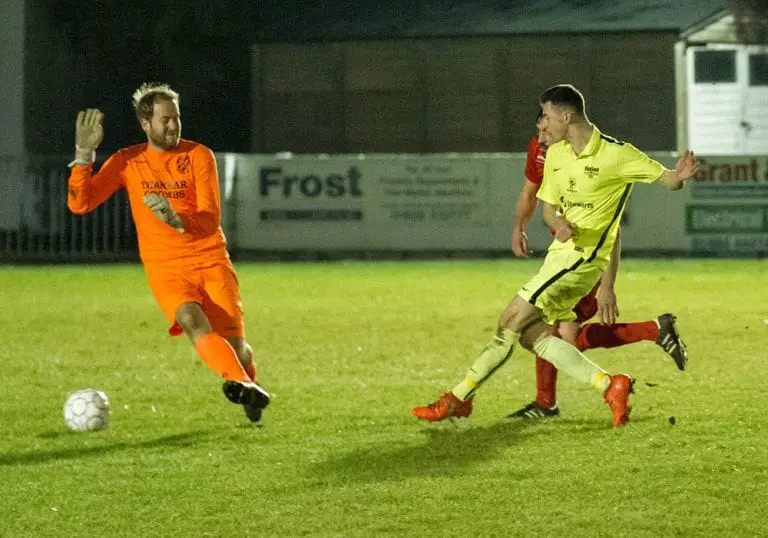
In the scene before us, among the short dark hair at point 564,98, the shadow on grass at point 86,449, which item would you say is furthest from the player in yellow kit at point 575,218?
the shadow on grass at point 86,449

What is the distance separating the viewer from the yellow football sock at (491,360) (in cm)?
814

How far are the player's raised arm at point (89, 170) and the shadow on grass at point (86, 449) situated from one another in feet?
4.08

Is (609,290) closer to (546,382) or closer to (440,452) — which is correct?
(546,382)

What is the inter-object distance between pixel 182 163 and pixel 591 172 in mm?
2182

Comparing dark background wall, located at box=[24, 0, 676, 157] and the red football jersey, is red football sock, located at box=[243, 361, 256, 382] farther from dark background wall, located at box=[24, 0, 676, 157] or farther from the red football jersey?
dark background wall, located at box=[24, 0, 676, 157]

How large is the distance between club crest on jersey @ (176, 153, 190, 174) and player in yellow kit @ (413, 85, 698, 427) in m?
1.89

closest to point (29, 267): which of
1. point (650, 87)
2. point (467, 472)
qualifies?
point (650, 87)

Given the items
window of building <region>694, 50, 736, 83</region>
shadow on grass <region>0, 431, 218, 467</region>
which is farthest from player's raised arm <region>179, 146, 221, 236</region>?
window of building <region>694, 50, 736, 83</region>

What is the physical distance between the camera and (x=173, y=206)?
27.2 feet

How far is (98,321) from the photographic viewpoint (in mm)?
15266

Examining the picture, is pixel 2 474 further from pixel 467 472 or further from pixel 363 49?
pixel 363 49

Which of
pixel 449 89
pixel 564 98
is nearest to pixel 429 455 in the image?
pixel 564 98

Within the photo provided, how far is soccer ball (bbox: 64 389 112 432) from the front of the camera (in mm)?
8391

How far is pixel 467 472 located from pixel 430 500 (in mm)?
645
